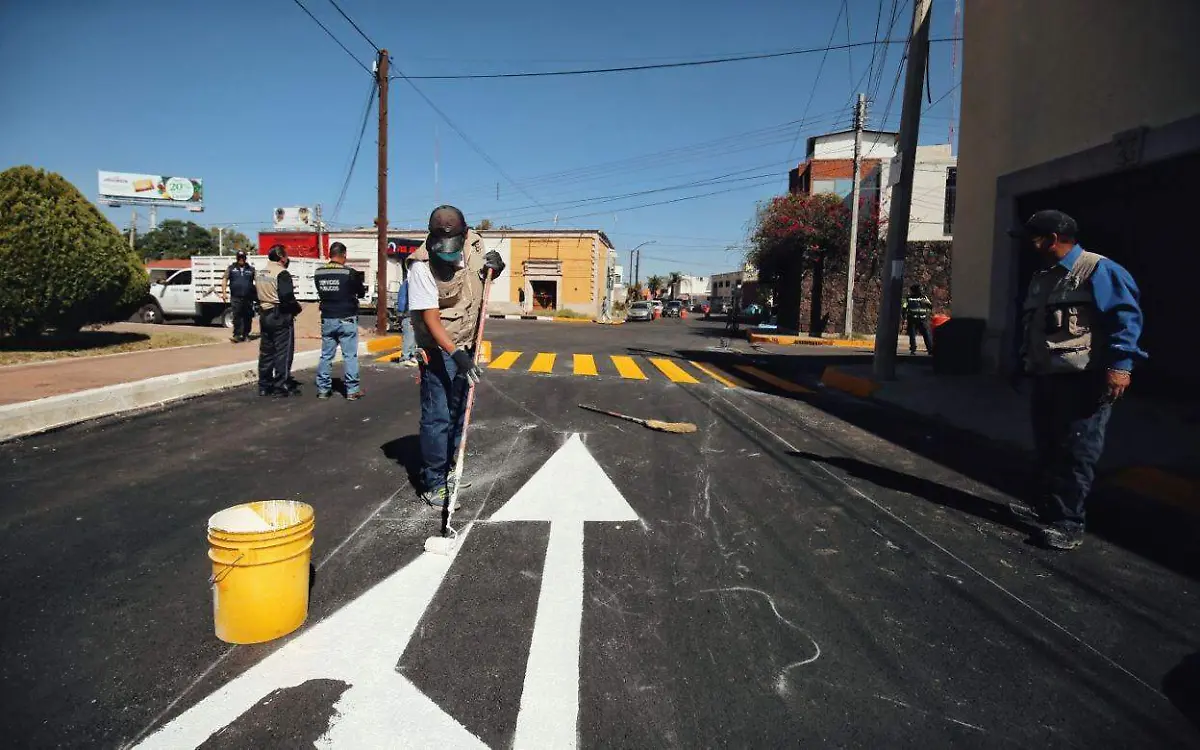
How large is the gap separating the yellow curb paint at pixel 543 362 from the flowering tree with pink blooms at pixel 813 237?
12.9 meters

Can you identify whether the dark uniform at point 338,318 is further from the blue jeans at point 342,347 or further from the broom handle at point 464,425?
the broom handle at point 464,425

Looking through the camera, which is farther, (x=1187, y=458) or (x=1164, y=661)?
(x=1187, y=458)

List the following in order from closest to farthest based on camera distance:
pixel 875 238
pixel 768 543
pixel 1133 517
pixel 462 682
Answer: pixel 462 682 → pixel 768 543 → pixel 1133 517 → pixel 875 238

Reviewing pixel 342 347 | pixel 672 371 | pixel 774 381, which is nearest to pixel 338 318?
pixel 342 347

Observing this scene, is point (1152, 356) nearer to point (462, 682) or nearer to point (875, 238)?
point (462, 682)

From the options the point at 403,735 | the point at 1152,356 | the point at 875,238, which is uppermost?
the point at 875,238

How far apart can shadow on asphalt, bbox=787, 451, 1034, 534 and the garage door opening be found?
141ft

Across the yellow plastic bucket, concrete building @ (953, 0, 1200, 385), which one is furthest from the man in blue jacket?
concrete building @ (953, 0, 1200, 385)

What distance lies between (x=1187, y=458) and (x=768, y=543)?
4355mm

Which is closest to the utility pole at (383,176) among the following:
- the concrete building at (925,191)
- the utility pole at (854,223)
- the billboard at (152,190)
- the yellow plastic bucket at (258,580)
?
the concrete building at (925,191)

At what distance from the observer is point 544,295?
1903 inches

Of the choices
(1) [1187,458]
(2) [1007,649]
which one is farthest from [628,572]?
(1) [1187,458]

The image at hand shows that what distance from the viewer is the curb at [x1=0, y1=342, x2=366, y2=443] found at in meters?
5.56

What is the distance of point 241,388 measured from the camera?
332 inches
